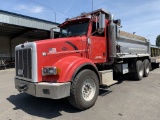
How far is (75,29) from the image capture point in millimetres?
6727

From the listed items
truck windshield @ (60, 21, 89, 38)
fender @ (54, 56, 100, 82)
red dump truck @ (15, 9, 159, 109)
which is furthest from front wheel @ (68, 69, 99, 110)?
truck windshield @ (60, 21, 89, 38)

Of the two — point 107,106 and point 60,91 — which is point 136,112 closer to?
point 107,106

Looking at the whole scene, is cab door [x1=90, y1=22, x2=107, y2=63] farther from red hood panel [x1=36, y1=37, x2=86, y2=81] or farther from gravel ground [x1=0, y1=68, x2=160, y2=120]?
gravel ground [x1=0, y1=68, x2=160, y2=120]

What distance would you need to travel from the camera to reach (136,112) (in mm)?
5086

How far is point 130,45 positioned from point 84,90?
15.3 ft

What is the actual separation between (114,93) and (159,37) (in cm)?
12932

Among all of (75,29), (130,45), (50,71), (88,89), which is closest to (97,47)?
(75,29)

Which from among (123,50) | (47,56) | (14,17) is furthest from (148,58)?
(14,17)

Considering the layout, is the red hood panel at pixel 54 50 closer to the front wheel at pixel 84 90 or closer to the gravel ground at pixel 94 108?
the front wheel at pixel 84 90

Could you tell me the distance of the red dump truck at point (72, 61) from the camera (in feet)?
16.1

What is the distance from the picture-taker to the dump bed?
795 centimetres

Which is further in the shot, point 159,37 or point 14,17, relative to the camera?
point 159,37

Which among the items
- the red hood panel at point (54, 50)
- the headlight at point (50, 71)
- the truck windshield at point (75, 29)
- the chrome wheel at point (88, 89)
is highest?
the truck windshield at point (75, 29)

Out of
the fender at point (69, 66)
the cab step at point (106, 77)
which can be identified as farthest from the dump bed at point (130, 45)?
the fender at point (69, 66)
